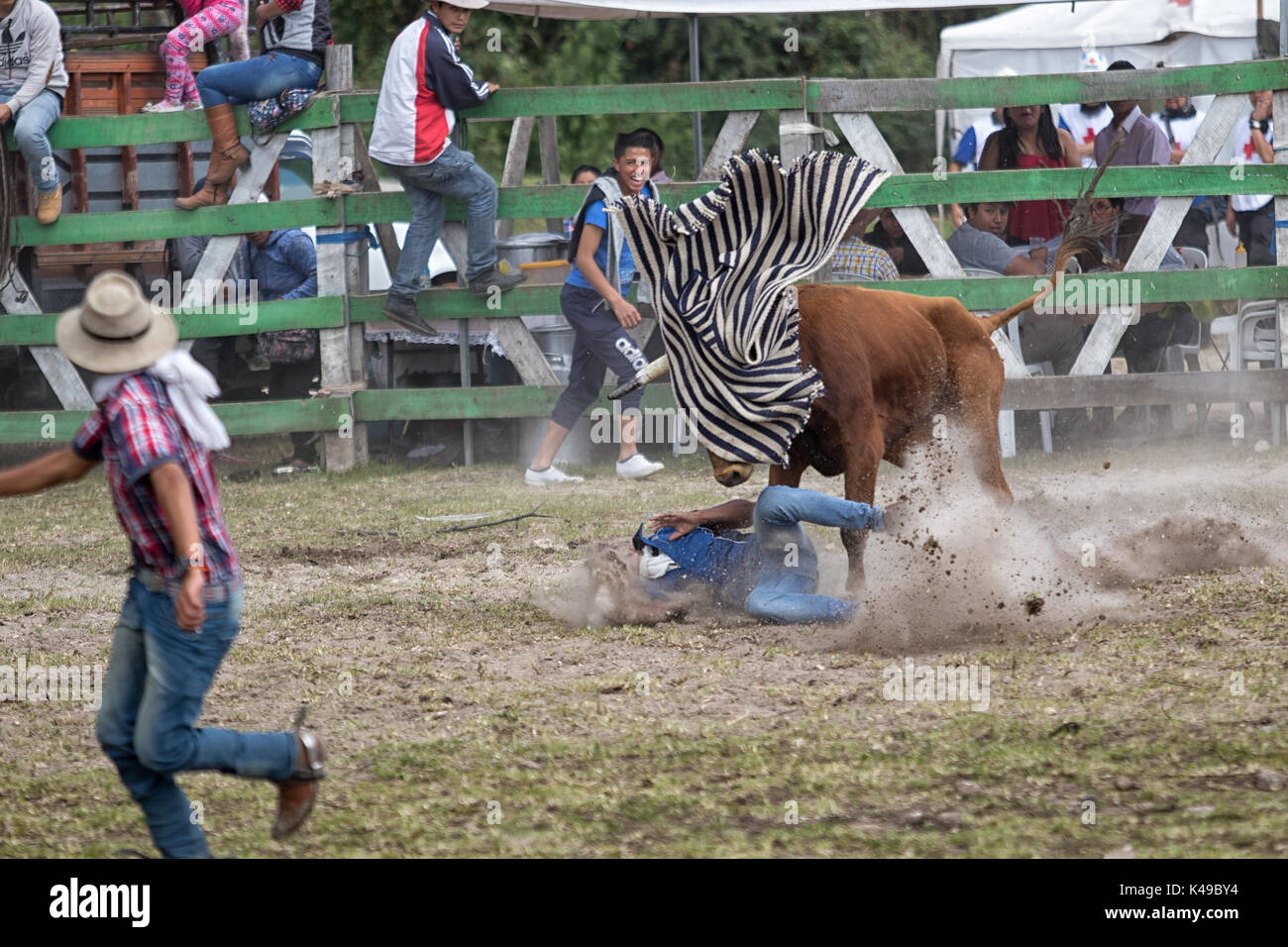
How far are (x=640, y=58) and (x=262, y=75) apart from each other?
1238cm

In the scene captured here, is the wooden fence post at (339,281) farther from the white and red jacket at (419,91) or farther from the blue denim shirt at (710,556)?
the blue denim shirt at (710,556)

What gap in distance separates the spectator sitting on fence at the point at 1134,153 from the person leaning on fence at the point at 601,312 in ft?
11.1

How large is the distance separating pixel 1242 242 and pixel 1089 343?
3.41 m

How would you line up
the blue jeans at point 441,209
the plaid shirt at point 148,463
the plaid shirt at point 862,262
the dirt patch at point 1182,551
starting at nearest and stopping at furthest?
the plaid shirt at point 148,463 < the dirt patch at point 1182,551 < the blue jeans at point 441,209 < the plaid shirt at point 862,262

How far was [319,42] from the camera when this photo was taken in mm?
10742

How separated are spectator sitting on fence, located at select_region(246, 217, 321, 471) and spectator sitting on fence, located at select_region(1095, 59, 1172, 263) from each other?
5.63m

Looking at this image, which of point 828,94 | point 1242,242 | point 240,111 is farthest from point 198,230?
point 1242,242

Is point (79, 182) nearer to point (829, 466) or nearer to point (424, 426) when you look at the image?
point (424, 426)

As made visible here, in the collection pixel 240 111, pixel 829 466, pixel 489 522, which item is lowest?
pixel 489 522

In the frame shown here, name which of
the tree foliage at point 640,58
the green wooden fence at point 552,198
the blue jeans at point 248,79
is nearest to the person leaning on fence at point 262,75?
the blue jeans at point 248,79

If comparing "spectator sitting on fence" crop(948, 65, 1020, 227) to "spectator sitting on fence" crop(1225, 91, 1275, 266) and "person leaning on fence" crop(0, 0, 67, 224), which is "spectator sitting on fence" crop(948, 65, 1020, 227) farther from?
"person leaning on fence" crop(0, 0, 67, 224)

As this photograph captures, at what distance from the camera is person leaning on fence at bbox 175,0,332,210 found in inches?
411

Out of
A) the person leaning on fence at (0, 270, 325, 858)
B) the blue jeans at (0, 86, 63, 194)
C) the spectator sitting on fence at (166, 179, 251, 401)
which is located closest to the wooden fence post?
the spectator sitting on fence at (166, 179, 251, 401)

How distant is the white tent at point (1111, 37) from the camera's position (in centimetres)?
1562
